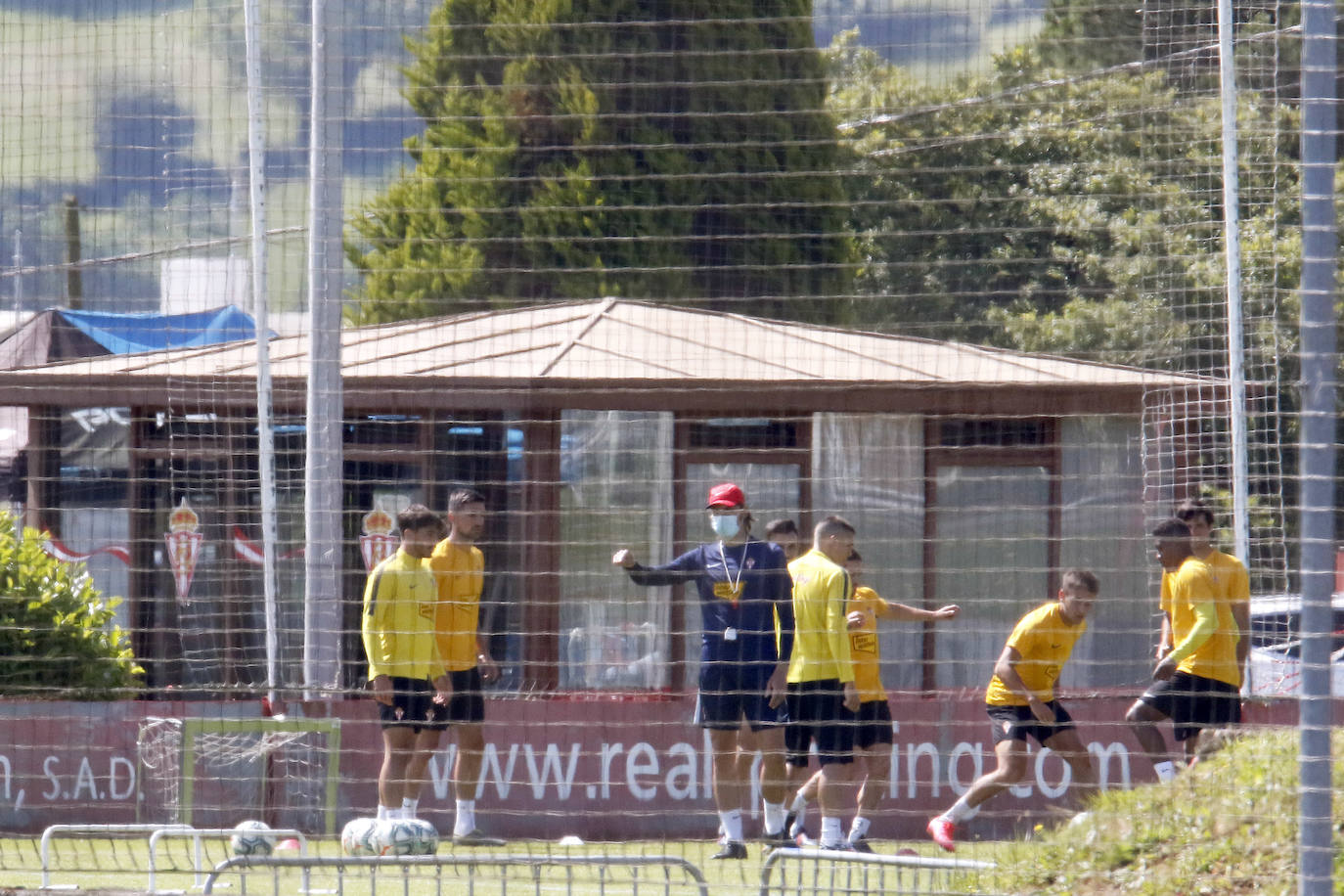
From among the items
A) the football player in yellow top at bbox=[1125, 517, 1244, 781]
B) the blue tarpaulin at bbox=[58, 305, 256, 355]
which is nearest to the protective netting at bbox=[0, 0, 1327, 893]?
the football player in yellow top at bbox=[1125, 517, 1244, 781]

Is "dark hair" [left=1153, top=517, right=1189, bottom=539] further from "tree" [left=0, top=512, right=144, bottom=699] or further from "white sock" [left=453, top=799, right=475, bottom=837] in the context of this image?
"tree" [left=0, top=512, right=144, bottom=699]

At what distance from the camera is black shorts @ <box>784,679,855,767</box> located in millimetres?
7699

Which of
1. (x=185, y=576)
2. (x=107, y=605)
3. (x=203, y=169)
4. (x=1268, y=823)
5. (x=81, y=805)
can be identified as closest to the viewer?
(x=1268, y=823)

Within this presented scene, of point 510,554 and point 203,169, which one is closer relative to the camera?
point 203,169

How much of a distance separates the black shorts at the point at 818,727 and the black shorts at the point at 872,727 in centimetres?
9

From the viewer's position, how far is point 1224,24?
367 inches

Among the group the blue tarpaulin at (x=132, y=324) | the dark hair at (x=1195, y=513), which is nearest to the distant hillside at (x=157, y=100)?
the dark hair at (x=1195, y=513)

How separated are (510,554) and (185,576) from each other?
7.86 feet

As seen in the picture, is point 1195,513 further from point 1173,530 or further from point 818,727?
point 818,727

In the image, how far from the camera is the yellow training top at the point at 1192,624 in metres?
7.81

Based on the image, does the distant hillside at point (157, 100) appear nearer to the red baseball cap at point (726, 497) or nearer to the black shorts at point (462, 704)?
the red baseball cap at point (726, 497)

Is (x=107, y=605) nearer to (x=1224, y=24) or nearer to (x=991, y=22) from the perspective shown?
(x=991, y=22)

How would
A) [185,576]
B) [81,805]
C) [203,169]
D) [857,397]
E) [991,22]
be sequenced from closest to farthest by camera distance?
[991,22] → [203,169] → [81,805] → [857,397] → [185,576]

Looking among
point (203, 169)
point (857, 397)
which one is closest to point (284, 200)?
point (203, 169)
